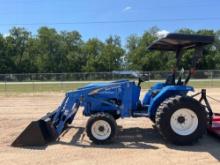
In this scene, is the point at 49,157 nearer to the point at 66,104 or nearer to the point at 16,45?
the point at 66,104

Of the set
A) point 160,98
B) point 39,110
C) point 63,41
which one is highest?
point 63,41

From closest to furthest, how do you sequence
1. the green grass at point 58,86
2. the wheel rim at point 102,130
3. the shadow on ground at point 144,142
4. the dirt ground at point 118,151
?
the dirt ground at point 118,151, the shadow on ground at point 144,142, the wheel rim at point 102,130, the green grass at point 58,86

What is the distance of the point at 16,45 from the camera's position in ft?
296

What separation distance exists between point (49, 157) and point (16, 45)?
8496 cm

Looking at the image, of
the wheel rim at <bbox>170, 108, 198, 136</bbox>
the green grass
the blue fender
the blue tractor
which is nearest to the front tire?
the blue tractor

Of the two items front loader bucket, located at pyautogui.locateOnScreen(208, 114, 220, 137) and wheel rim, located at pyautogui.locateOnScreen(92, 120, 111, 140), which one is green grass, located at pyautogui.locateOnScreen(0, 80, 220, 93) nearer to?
front loader bucket, located at pyautogui.locateOnScreen(208, 114, 220, 137)

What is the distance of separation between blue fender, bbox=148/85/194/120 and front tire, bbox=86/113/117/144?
0.97m

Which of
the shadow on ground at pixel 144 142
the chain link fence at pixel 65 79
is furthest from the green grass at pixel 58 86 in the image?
the shadow on ground at pixel 144 142

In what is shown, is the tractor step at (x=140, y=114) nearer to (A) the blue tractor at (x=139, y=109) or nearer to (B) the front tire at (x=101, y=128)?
(A) the blue tractor at (x=139, y=109)

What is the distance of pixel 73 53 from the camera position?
83.2 m

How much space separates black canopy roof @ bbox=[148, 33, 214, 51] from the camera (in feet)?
29.0

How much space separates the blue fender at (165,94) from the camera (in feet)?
30.8

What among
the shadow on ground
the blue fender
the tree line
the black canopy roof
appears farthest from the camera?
the tree line

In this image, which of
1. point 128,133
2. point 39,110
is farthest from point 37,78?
point 128,133
